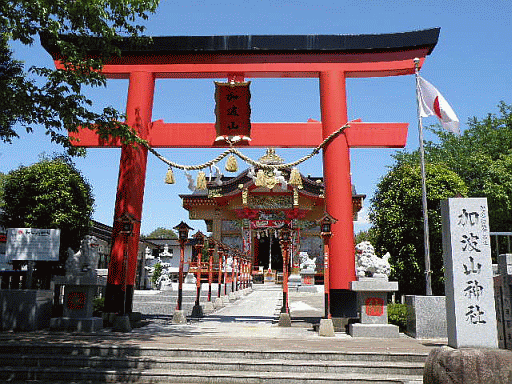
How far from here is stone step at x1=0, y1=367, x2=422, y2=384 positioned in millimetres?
6883

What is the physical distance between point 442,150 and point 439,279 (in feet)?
50.1

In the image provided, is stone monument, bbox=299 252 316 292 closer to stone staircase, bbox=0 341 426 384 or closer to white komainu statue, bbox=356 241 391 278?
white komainu statue, bbox=356 241 391 278

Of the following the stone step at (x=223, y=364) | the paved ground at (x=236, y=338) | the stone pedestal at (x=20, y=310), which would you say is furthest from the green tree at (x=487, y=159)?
the stone pedestal at (x=20, y=310)

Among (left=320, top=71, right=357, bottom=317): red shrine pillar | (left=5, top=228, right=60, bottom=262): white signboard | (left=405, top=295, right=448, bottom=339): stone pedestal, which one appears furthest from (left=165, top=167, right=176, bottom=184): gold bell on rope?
(left=405, top=295, right=448, bottom=339): stone pedestal

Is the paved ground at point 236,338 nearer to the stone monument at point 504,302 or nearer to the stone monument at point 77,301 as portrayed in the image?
→ the stone monument at point 77,301

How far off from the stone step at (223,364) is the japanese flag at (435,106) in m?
7.34

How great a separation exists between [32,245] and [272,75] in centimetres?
825

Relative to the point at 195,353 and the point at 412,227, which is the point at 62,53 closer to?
the point at 195,353

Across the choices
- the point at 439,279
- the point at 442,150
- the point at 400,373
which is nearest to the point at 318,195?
the point at 442,150

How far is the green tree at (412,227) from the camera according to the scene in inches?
572

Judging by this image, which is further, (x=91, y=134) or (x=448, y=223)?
(x=91, y=134)

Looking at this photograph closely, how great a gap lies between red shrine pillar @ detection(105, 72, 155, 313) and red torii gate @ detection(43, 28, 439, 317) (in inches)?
1.1

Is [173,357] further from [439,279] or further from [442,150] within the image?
[442,150]

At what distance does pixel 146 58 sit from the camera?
12836 millimetres
